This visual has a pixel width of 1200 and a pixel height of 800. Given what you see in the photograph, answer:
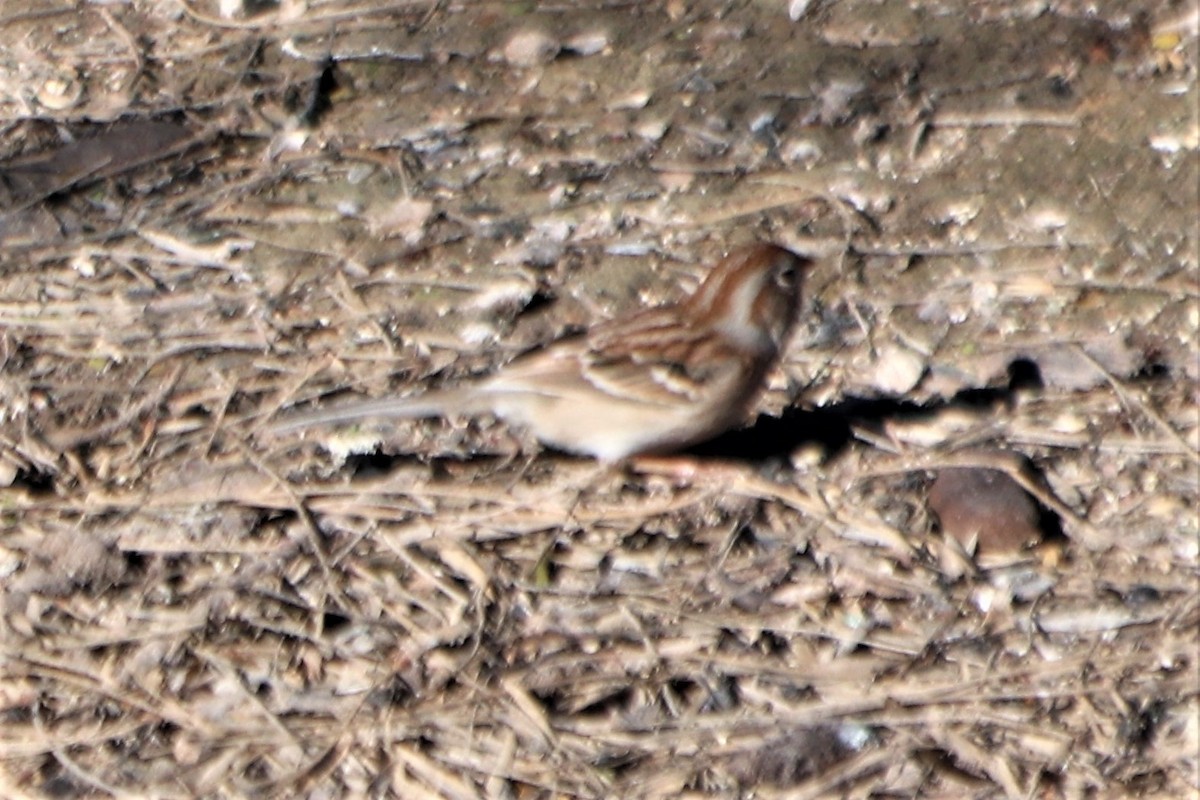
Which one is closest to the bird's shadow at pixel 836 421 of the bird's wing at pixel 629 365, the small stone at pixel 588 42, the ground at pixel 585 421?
the ground at pixel 585 421

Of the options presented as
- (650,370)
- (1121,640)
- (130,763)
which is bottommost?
(130,763)

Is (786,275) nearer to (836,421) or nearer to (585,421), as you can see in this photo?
(836,421)

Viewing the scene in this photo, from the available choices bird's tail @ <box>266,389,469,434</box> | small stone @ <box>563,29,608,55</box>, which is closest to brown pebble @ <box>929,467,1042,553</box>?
bird's tail @ <box>266,389,469,434</box>

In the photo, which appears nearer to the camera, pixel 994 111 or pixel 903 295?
pixel 903 295

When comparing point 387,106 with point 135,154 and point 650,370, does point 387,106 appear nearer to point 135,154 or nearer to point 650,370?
point 135,154

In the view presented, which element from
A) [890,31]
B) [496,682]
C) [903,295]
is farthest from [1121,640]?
[890,31]

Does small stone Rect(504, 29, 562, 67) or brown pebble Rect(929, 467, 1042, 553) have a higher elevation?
small stone Rect(504, 29, 562, 67)

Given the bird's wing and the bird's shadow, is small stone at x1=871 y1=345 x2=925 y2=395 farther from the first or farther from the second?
the bird's wing
